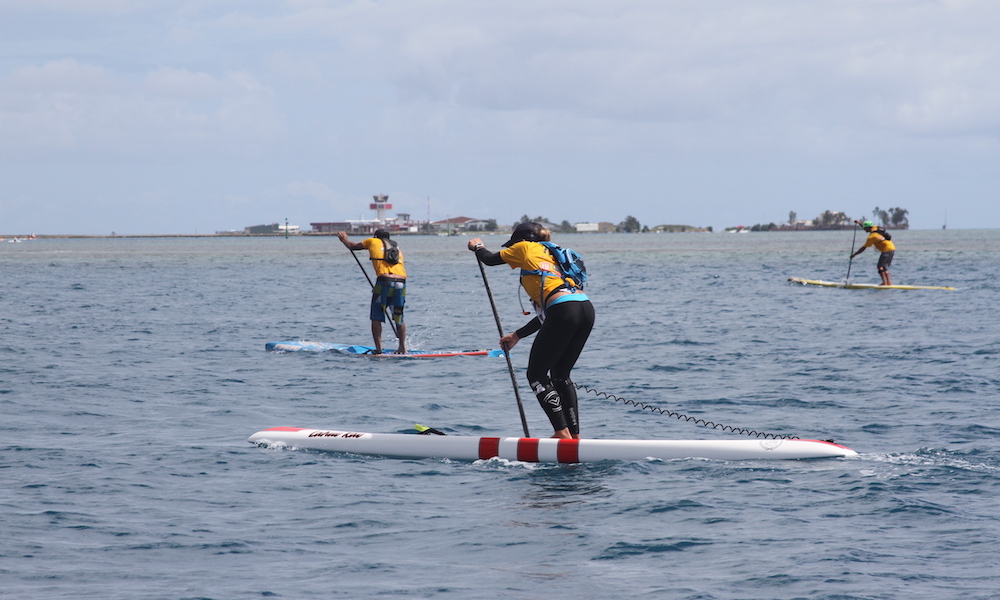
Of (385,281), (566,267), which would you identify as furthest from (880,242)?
(566,267)

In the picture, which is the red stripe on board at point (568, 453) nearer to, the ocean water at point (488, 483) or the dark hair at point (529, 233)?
the ocean water at point (488, 483)

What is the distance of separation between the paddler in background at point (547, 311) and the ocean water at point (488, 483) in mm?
900

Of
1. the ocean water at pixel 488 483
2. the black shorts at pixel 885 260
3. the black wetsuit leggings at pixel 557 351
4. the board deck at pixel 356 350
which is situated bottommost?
the ocean water at pixel 488 483

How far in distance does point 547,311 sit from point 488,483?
1.73m

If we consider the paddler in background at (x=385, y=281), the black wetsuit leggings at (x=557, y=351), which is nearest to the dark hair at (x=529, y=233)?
the black wetsuit leggings at (x=557, y=351)

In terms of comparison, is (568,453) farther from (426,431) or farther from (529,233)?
(529,233)

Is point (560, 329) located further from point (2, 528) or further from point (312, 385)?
point (312, 385)

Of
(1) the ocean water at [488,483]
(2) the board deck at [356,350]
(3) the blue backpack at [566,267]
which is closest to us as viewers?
(1) the ocean water at [488,483]

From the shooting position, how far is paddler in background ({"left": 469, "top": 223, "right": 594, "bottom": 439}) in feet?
31.3

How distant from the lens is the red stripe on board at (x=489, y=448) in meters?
9.83

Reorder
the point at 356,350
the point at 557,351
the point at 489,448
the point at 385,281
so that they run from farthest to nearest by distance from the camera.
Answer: the point at 356,350, the point at 385,281, the point at 489,448, the point at 557,351

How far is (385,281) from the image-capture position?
57.5 feet

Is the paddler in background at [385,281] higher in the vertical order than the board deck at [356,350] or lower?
higher

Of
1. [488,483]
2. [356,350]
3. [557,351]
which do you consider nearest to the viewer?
[488,483]
